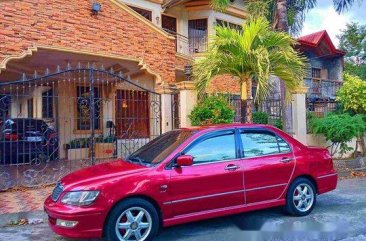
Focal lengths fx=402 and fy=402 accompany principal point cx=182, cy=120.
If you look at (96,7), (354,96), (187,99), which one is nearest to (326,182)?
(187,99)

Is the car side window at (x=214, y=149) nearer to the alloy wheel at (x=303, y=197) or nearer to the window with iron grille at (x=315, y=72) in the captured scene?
the alloy wheel at (x=303, y=197)

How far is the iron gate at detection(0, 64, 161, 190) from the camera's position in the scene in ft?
37.9

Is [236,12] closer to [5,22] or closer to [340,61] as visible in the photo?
[340,61]

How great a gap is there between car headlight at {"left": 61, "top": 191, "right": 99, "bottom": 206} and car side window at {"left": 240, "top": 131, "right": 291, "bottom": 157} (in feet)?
7.81

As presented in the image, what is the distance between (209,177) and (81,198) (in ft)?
5.79

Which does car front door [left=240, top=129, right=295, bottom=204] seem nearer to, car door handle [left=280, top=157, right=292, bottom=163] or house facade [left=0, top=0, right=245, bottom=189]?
car door handle [left=280, top=157, right=292, bottom=163]

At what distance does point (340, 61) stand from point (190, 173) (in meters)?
23.0

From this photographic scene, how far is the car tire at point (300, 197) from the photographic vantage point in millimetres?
6402

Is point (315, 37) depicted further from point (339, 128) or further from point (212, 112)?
point (212, 112)

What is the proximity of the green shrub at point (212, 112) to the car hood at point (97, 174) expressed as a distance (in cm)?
448

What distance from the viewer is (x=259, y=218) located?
→ 6.49 meters

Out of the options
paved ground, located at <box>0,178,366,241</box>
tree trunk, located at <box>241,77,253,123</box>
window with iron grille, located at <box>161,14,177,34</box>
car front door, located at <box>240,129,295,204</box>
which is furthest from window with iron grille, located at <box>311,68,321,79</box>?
car front door, located at <box>240,129,295,204</box>

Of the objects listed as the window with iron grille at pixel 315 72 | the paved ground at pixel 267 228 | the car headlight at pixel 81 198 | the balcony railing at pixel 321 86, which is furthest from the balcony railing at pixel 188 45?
the car headlight at pixel 81 198

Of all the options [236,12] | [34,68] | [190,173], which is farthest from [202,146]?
[236,12]
